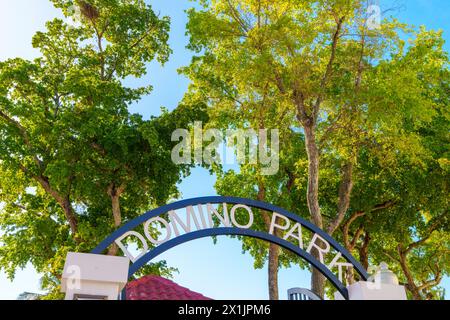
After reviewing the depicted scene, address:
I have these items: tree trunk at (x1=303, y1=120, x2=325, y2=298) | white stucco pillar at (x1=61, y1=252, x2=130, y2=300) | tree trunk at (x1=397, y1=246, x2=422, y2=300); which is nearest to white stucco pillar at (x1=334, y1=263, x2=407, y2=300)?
white stucco pillar at (x1=61, y1=252, x2=130, y2=300)

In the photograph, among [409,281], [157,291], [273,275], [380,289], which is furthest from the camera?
[409,281]

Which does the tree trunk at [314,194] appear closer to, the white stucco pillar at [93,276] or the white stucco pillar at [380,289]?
the white stucco pillar at [380,289]

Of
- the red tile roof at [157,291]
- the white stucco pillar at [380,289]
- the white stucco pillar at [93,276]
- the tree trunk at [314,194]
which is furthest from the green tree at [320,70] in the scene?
the white stucco pillar at [93,276]

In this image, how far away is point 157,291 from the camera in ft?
31.8

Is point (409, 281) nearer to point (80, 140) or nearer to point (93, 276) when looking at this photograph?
A: point (80, 140)

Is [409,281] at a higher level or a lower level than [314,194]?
lower

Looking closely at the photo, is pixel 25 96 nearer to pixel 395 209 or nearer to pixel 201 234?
pixel 201 234

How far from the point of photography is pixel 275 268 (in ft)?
51.8

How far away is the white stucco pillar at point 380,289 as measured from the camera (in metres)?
5.99
